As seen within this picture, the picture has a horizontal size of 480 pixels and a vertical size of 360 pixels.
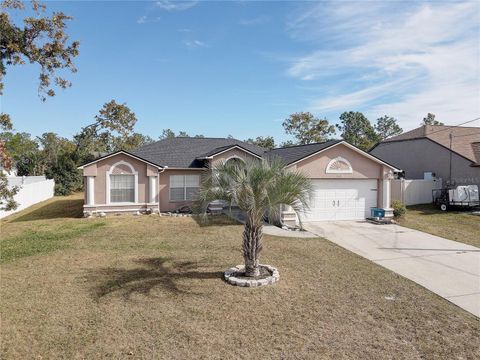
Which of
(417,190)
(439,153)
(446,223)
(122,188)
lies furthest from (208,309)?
(439,153)

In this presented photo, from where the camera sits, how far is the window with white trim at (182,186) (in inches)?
861

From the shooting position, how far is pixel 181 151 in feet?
78.3

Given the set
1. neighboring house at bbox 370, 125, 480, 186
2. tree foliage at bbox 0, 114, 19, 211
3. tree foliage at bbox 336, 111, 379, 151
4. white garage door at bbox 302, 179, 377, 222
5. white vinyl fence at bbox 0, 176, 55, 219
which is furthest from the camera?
tree foliage at bbox 336, 111, 379, 151

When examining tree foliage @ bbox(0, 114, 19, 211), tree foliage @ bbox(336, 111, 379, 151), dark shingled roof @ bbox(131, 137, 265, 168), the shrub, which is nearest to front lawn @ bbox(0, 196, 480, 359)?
tree foliage @ bbox(0, 114, 19, 211)

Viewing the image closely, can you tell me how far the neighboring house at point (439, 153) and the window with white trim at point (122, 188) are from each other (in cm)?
2144

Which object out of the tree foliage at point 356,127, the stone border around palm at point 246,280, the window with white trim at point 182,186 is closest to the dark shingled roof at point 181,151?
the window with white trim at point 182,186

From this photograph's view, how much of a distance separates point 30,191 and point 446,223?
2824 cm

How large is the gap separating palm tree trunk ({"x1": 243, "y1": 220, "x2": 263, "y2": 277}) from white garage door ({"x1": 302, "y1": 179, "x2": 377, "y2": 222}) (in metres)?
10.1

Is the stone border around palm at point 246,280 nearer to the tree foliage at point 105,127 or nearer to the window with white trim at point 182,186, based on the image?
the window with white trim at point 182,186

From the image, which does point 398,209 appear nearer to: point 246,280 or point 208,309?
point 246,280

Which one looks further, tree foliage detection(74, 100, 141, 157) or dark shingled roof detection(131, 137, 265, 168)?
tree foliage detection(74, 100, 141, 157)

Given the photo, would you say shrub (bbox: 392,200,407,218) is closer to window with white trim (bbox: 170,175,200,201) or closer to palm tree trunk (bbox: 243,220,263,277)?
window with white trim (bbox: 170,175,200,201)

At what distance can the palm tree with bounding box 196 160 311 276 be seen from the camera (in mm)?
8820

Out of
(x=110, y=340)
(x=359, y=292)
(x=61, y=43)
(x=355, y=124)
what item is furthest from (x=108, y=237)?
(x=355, y=124)
